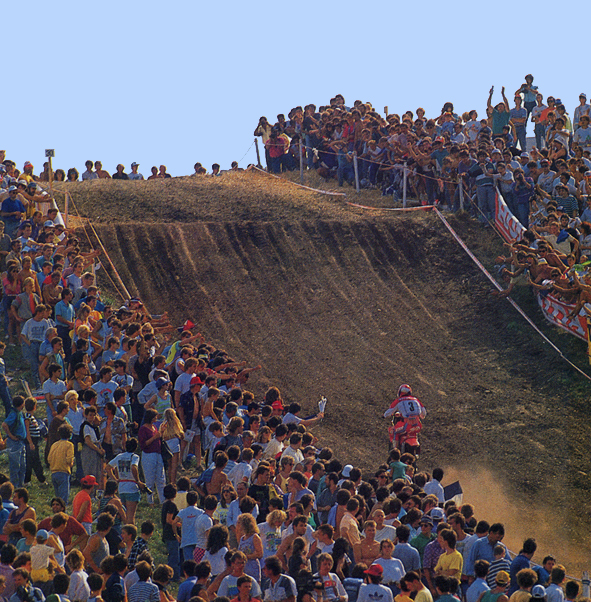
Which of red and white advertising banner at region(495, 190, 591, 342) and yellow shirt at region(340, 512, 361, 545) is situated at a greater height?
red and white advertising banner at region(495, 190, 591, 342)

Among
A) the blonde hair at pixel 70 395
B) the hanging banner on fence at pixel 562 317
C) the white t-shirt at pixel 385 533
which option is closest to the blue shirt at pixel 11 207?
the blonde hair at pixel 70 395

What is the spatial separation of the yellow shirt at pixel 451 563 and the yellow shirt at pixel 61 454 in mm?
5169

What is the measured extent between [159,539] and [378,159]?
18151 millimetres

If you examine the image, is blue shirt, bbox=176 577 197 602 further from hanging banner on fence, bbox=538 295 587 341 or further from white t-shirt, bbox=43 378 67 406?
hanging banner on fence, bbox=538 295 587 341

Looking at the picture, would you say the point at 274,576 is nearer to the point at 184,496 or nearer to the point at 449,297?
the point at 184,496

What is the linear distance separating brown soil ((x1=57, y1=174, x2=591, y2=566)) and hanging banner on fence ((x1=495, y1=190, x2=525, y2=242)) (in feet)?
1.67

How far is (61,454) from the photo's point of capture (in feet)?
42.3

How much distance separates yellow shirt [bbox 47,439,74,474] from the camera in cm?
1289

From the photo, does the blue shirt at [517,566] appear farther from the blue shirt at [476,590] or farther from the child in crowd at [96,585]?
the child in crowd at [96,585]

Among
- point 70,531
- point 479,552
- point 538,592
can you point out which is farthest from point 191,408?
point 538,592

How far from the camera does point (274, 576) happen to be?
9656 millimetres

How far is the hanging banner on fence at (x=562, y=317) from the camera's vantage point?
2080cm

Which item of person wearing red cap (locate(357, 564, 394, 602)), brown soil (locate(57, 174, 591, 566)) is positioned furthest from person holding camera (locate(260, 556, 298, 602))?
brown soil (locate(57, 174, 591, 566))

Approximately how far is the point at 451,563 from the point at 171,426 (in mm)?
4943
